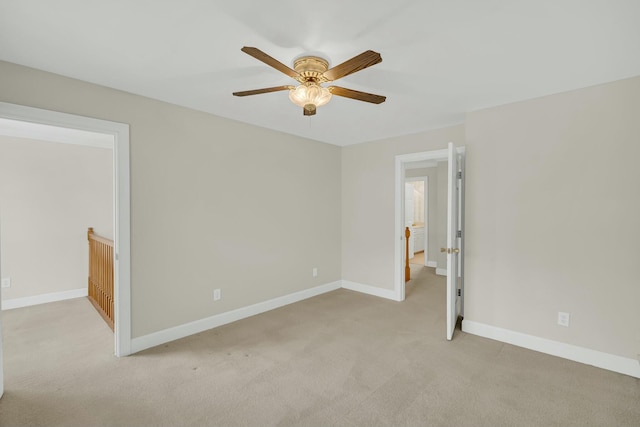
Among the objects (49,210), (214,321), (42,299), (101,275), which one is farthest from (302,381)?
(49,210)

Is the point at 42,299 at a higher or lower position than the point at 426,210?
lower

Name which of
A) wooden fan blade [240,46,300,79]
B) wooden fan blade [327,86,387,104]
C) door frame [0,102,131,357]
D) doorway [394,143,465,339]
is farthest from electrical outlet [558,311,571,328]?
door frame [0,102,131,357]

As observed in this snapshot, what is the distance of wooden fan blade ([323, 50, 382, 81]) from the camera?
58.4 inches

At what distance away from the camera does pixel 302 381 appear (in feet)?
7.45

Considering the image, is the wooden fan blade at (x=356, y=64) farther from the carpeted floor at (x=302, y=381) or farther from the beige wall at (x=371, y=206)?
the beige wall at (x=371, y=206)

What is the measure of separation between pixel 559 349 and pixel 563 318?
29cm

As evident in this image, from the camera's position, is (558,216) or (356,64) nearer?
(356,64)

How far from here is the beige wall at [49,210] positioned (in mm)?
3934

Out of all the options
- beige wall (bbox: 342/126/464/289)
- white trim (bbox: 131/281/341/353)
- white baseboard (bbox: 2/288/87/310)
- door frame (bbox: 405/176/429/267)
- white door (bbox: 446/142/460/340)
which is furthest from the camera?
door frame (bbox: 405/176/429/267)

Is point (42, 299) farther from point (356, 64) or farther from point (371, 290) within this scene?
point (356, 64)

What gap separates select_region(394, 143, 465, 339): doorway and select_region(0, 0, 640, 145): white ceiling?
76 centimetres

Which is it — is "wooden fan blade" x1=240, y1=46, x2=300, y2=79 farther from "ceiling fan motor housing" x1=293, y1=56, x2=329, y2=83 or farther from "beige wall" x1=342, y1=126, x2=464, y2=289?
"beige wall" x1=342, y1=126, x2=464, y2=289

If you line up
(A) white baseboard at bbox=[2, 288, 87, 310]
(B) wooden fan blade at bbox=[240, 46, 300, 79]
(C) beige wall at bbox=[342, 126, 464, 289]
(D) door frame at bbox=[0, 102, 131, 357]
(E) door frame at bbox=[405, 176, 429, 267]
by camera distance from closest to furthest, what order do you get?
(B) wooden fan blade at bbox=[240, 46, 300, 79], (D) door frame at bbox=[0, 102, 131, 357], (A) white baseboard at bbox=[2, 288, 87, 310], (C) beige wall at bbox=[342, 126, 464, 289], (E) door frame at bbox=[405, 176, 429, 267]

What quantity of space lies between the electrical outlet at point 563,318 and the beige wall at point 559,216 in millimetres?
34
